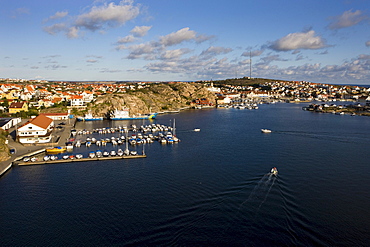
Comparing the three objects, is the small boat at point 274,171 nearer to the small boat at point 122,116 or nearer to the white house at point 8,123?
the white house at point 8,123

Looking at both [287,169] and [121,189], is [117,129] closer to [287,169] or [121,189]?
[121,189]

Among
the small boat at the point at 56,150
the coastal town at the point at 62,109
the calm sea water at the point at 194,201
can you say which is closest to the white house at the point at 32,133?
the coastal town at the point at 62,109

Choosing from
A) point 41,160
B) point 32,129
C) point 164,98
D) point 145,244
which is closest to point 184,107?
point 164,98

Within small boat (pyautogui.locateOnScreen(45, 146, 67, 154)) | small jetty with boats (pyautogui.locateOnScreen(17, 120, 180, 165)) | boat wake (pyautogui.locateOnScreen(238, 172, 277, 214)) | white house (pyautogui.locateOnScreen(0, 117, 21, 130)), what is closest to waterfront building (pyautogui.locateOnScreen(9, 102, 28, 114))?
white house (pyautogui.locateOnScreen(0, 117, 21, 130))

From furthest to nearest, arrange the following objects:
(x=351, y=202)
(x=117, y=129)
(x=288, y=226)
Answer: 1. (x=117, y=129)
2. (x=351, y=202)
3. (x=288, y=226)

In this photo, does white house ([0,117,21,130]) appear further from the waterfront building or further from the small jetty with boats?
the waterfront building

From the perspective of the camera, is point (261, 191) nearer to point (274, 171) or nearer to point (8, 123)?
point (274, 171)
